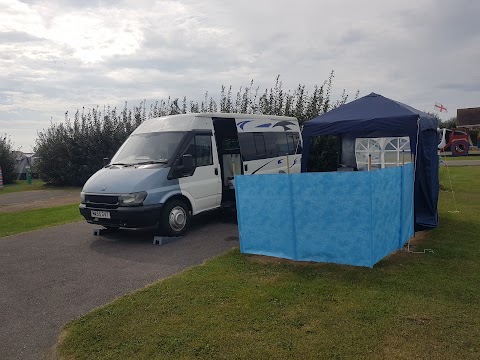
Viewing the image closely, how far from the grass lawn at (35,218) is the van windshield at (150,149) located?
11.7ft

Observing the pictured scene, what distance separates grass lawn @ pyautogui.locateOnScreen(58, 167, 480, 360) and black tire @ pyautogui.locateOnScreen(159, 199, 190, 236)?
212cm

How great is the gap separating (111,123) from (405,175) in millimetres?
18988

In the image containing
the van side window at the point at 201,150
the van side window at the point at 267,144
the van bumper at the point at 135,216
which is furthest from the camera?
the van side window at the point at 267,144

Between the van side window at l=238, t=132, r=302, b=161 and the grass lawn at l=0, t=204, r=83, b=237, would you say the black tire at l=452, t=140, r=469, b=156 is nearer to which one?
the van side window at l=238, t=132, r=302, b=161

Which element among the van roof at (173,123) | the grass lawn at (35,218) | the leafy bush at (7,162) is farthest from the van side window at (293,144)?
the leafy bush at (7,162)

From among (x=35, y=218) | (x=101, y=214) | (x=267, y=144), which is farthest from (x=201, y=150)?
(x=35, y=218)

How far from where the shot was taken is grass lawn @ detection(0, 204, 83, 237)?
10.7m

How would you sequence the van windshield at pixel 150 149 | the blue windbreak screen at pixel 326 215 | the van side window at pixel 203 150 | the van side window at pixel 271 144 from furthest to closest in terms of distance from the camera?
the van side window at pixel 271 144 → the van side window at pixel 203 150 → the van windshield at pixel 150 149 → the blue windbreak screen at pixel 326 215

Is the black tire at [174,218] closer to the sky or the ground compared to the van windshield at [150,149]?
closer to the ground

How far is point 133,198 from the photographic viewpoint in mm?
7594

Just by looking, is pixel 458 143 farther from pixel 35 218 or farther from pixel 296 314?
pixel 296 314

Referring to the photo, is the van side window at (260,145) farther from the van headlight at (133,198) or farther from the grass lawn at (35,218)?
the grass lawn at (35,218)

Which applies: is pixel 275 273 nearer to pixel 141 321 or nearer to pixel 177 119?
pixel 141 321

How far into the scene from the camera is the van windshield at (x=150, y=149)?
8.40 metres
